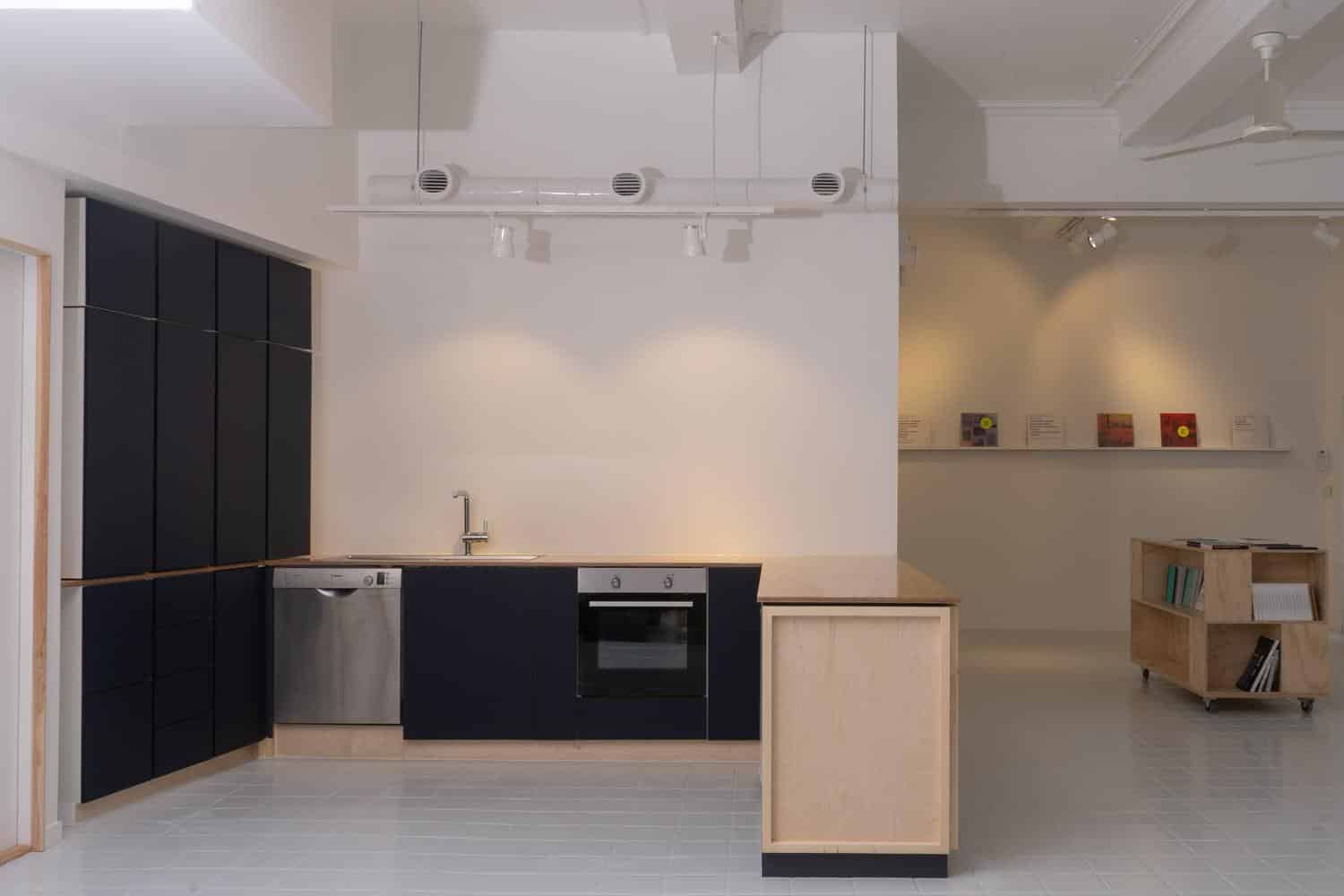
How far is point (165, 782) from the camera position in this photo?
523 cm

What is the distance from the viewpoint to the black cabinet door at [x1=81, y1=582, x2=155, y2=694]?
4.68 m

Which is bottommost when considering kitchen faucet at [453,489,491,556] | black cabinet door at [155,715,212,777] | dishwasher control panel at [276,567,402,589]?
black cabinet door at [155,715,212,777]

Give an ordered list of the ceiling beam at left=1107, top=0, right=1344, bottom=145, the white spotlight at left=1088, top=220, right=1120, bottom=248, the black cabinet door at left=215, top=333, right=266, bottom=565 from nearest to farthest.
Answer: the ceiling beam at left=1107, top=0, right=1344, bottom=145 → the black cabinet door at left=215, top=333, right=266, bottom=565 → the white spotlight at left=1088, top=220, right=1120, bottom=248

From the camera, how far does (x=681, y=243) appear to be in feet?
20.5

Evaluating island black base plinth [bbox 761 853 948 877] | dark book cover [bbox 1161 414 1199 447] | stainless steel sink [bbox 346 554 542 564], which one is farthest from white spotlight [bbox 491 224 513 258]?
dark book cover [bbox 1161 414 1199 447]

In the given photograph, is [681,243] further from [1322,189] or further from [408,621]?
[1322,189]

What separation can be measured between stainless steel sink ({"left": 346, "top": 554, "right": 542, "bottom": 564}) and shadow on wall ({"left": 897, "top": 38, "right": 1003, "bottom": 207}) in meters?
2.98

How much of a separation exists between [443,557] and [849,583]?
243 centimetres

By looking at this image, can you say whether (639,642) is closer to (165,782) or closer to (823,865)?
(823,865)

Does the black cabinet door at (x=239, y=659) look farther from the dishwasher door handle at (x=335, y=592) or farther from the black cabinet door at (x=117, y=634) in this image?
the black cabinet door at (x=117, y=634)

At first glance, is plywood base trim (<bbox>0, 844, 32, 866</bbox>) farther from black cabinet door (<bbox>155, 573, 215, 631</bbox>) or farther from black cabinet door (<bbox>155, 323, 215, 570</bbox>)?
black cabinet door (<bbox>155, 323, 215, 570</bbox>)

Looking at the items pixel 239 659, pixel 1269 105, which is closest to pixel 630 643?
pixel 239 659

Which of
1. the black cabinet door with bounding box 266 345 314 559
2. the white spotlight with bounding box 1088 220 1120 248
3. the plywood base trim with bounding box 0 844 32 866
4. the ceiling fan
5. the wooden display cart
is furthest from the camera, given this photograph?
the white spotlight with bounding box 1088 220 1120 248

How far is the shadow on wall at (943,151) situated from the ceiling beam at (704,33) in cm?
140
